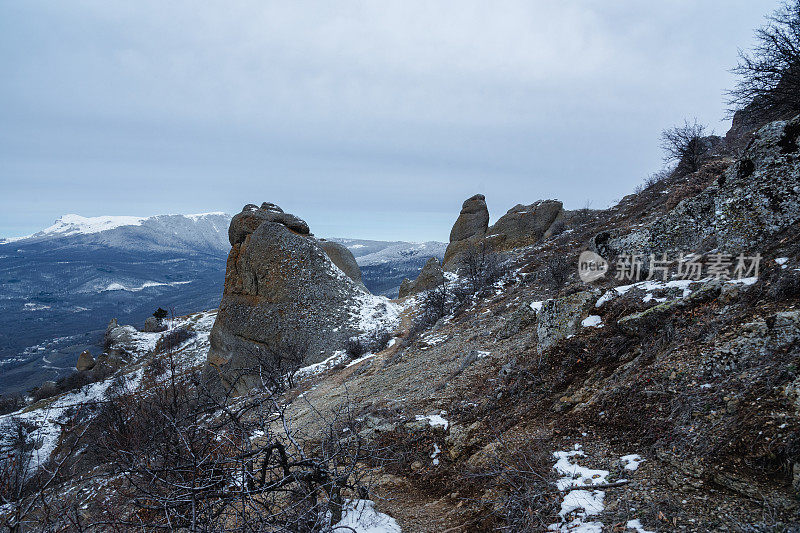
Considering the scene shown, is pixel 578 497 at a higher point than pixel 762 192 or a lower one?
lower

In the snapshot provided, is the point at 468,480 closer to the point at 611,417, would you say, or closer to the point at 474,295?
the point at 611,417

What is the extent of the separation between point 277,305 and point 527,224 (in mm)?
22898

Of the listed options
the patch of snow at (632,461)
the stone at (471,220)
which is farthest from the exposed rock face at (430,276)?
the patch of snow at (632,461)

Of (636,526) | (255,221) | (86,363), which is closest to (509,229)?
(255,221)

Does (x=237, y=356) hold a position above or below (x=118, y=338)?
above

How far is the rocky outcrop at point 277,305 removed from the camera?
752 inches

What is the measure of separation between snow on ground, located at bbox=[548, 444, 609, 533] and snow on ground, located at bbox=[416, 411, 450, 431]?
2.23 m

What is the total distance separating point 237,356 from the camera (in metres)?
19.4

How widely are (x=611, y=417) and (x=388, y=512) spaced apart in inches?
106

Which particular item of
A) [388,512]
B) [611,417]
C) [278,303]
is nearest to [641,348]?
[611,417]

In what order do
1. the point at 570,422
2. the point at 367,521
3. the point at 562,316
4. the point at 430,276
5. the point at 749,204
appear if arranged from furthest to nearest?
1. the point at 430,276
2. the point at 749,204
3. the point at 562,316
4. the point at 570,422
5. the point at 367,521

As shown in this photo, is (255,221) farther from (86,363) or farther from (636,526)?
(86,363)

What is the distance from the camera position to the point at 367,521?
11.5ft

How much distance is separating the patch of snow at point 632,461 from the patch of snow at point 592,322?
2.70 metres
